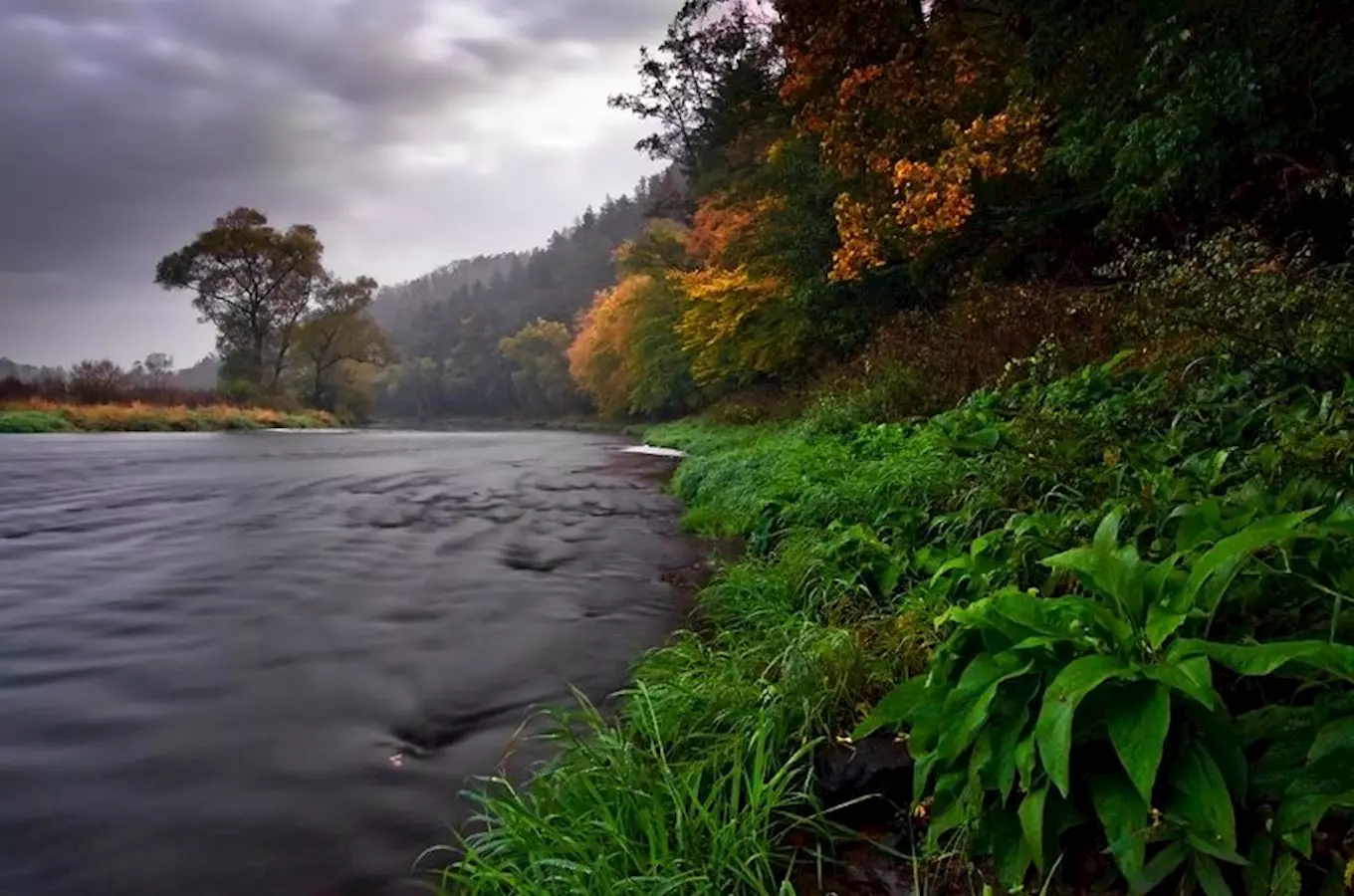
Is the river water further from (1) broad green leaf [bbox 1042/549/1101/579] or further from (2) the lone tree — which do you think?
(2) the lone tree

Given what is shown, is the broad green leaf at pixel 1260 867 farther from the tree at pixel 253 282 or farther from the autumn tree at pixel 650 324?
the tree at pixel 253 282

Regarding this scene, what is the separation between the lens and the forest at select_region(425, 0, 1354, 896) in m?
1.53

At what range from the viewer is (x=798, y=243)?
46.8ft

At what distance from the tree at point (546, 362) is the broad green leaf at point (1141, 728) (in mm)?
59761

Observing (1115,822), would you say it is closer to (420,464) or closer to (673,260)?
(420,464)

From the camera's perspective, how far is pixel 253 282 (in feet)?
147

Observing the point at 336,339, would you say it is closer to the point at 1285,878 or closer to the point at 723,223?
the point at 723,223

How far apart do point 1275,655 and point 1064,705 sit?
0.42 meters

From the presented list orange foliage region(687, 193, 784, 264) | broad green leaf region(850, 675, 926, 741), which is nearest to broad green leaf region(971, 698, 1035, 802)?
broad green leaf region(850, 675, 926, 741)

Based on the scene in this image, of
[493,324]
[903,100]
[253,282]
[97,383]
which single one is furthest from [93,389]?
[493,324]

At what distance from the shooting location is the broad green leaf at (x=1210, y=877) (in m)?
1.39

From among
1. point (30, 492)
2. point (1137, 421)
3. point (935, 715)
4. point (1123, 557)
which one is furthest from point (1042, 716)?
point (30, 492)

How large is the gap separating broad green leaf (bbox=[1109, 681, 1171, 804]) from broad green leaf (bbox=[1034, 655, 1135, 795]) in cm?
6

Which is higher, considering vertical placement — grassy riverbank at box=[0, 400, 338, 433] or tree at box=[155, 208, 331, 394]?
tree at box=[155, 208, 331, 394]
